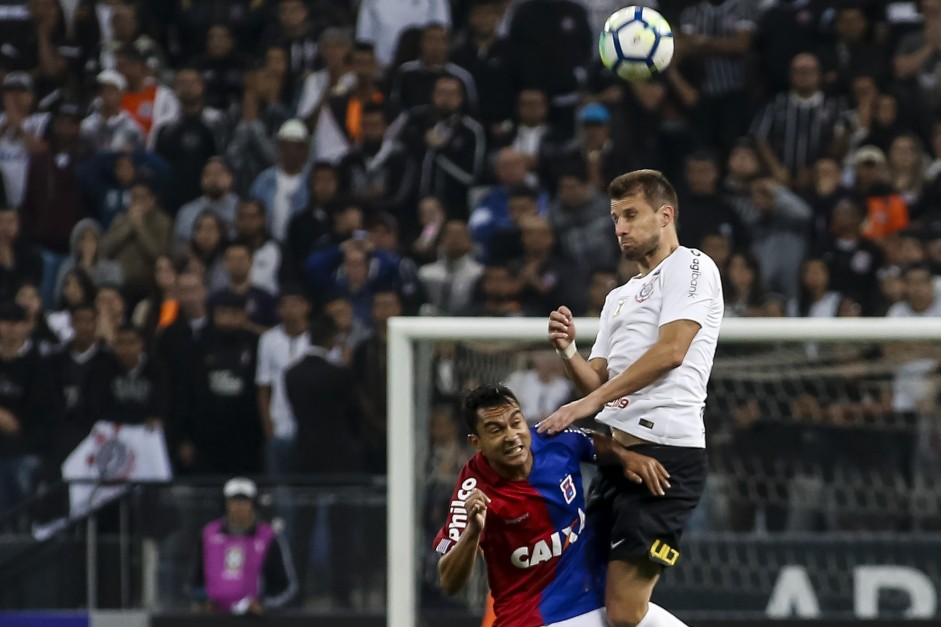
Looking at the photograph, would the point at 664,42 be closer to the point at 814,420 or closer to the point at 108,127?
the point at 814,420

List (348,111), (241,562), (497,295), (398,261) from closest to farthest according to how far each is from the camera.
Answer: (241,562)
(497,295)
(398,261)
(348,111)

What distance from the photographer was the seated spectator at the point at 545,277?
34.1 ft

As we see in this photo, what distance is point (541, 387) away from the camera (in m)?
8.99

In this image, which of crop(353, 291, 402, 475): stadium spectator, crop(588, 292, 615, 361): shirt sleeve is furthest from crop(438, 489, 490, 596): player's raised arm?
crop(353, 291, 402, 475): stadium spectator

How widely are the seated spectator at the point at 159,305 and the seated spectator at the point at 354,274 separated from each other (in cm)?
97

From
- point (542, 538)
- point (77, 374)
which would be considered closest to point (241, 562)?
point (77, 374)

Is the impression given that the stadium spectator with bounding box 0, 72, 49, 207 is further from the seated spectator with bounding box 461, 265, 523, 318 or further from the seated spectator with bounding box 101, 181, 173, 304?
the seated spectator with bounding box 461, 265, 523, 318

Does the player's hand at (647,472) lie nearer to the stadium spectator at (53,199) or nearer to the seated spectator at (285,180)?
the seated spectator at (285,180)

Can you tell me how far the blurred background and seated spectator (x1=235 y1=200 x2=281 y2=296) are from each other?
2 centimetres

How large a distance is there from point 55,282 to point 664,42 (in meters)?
6.84

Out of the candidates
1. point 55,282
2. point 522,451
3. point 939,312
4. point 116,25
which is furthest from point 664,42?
point 116,25

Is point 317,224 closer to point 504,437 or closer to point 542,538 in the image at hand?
point 542,538

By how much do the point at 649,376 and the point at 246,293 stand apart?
6.04 metres

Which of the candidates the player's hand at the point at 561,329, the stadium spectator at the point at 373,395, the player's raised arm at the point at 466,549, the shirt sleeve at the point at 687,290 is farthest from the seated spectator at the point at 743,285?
the player's raised arm at the point at 466,549
